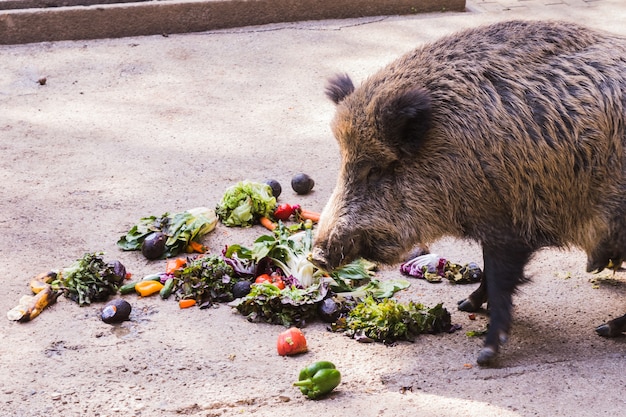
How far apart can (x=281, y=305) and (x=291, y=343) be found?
0.42m

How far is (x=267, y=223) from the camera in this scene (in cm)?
621

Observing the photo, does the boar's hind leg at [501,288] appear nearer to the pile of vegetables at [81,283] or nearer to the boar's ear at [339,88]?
the boar's ear at [339,88]

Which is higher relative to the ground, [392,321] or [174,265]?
[392,321]

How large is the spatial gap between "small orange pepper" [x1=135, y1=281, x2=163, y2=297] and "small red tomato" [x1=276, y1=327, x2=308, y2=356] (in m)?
1.03

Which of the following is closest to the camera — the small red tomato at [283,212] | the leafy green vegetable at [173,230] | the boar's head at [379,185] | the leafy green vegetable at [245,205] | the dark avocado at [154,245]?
the boar's head at [379,185]

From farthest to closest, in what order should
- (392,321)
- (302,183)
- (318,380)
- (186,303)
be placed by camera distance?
(302,183) < (186,303) < (392,321) < (318,380)

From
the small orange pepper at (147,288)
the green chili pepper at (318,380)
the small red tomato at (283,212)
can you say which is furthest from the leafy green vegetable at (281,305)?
the small red tomato at (283,212)

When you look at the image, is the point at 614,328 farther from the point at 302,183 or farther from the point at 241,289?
the point at 302,183

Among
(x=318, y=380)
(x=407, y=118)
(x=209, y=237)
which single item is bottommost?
(x=209, y=237)

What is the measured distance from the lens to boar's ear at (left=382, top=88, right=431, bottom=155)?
4434 millimetres

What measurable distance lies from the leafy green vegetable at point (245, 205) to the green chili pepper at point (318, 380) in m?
2.04

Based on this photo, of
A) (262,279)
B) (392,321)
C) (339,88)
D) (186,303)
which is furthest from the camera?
(262,279)

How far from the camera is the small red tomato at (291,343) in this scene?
466 cm

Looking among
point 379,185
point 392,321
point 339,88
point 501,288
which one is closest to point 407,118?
point 379,185
